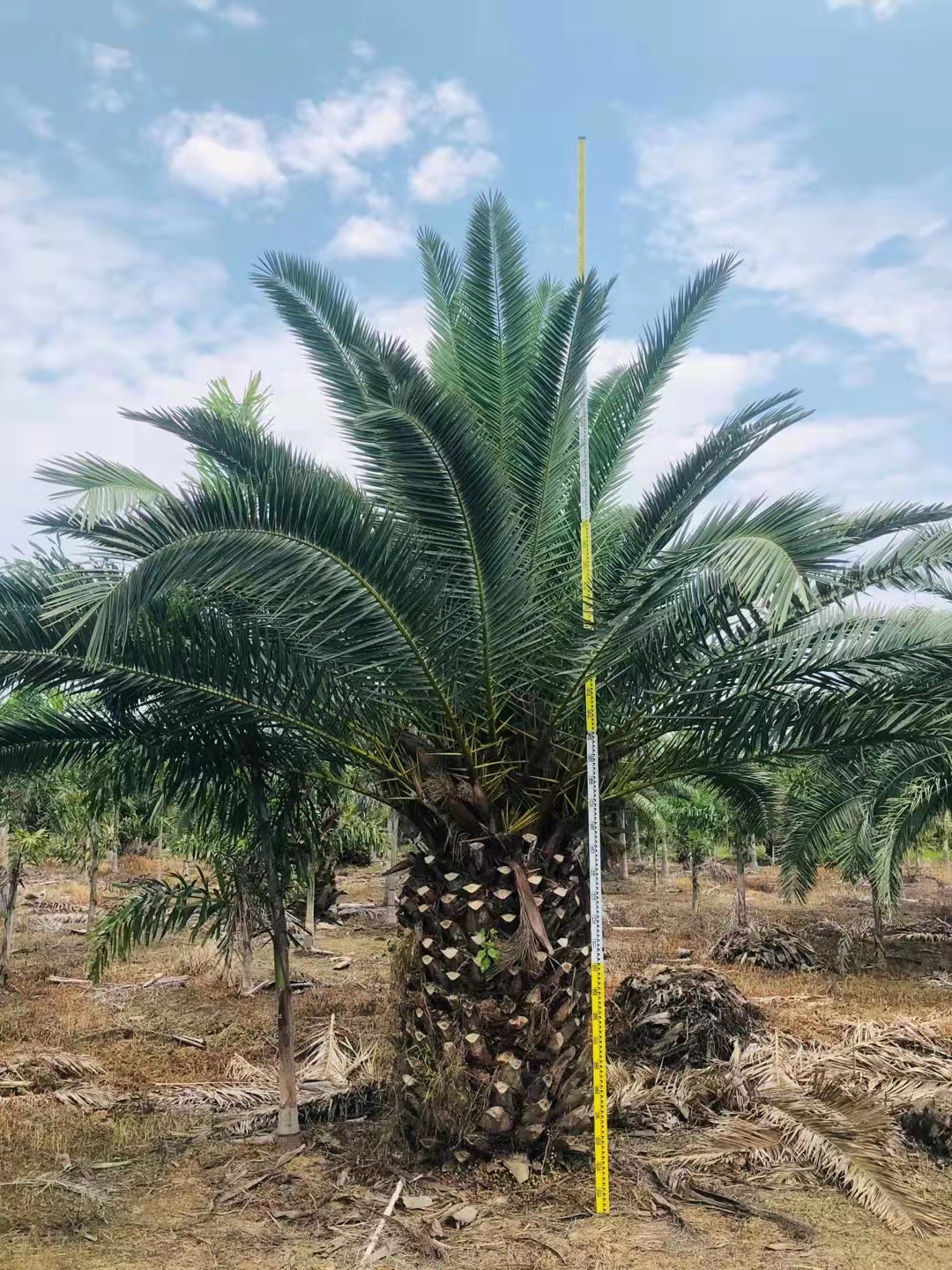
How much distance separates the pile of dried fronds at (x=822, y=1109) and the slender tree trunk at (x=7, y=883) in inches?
354

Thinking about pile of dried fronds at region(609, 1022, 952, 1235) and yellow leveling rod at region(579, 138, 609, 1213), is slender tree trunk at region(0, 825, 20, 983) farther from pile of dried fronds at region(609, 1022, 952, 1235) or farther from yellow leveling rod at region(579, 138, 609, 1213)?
yellow leveling rod at region(579, 138, 609, 1213)

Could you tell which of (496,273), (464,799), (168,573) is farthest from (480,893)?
(496,273)

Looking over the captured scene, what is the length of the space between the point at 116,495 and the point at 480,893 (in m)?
3.17

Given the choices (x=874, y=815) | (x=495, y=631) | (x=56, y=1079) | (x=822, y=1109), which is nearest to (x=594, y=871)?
(x=495, y=631)

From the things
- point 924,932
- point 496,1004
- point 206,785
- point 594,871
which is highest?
point 206,785

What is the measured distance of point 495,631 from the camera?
5.52 m

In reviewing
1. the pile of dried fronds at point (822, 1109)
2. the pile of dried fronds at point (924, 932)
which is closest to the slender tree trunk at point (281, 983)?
the pile of dried fronds at point (822, 1109)

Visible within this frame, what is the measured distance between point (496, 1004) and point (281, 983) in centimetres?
154

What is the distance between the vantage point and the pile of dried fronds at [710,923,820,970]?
50.1 feet

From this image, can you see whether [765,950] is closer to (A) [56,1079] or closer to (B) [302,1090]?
(B) [302,1090]

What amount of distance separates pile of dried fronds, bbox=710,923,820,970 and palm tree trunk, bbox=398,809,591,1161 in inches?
396

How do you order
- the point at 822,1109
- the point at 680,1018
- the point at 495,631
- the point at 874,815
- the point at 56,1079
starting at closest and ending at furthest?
1. the point at 495,631
2. the point at 822,1109
3. the point at 56,1079
4. the point at 680,1018
5. the point at 874,815

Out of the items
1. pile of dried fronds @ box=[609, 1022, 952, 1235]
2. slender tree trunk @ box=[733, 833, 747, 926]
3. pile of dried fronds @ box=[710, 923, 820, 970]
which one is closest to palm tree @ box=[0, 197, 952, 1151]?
pile of dried fronds @ box=[609, 1022, 952, 1235]

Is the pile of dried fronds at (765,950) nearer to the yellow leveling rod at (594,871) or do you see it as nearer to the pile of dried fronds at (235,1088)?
the pile of dried fronds at (235,1088)
